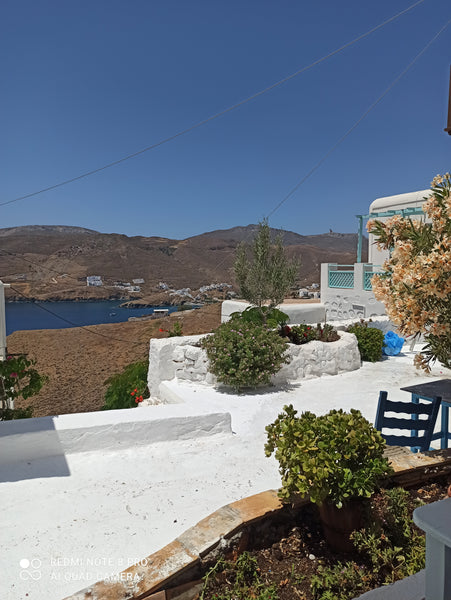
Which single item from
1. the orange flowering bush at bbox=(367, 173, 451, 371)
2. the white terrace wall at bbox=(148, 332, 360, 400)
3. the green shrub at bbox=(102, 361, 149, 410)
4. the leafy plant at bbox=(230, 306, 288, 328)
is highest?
the orange flowering bush at bbox=(367, 173, 451, 371)

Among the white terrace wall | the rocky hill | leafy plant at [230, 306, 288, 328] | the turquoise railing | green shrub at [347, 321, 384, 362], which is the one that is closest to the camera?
the white terrace wall

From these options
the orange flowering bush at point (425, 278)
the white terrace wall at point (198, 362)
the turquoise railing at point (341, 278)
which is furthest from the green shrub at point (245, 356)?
the turquoise railing at point (341, 278)

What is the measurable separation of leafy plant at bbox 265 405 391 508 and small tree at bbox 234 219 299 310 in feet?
23.2

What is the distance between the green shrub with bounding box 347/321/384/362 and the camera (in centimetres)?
826

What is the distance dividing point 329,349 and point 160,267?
32049 millimetres

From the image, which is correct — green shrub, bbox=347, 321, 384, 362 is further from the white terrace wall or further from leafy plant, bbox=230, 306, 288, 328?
leafy plant, bbox=230, 306, 288, 328

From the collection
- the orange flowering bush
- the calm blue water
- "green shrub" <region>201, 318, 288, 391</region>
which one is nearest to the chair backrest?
the orange flowering bush

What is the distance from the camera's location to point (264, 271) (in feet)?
31.1

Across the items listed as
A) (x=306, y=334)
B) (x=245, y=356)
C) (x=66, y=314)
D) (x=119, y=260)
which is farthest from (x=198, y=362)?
(x=119, y=260)

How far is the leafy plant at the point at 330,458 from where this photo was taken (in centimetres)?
203

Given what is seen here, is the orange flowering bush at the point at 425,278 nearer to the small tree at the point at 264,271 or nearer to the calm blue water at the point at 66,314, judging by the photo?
the small tree at the point at 264,271

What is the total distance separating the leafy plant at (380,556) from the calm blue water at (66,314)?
13874 mm

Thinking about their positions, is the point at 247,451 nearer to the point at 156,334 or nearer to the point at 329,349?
the point at 329,349

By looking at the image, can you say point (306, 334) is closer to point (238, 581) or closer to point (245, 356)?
point (245, 356)
